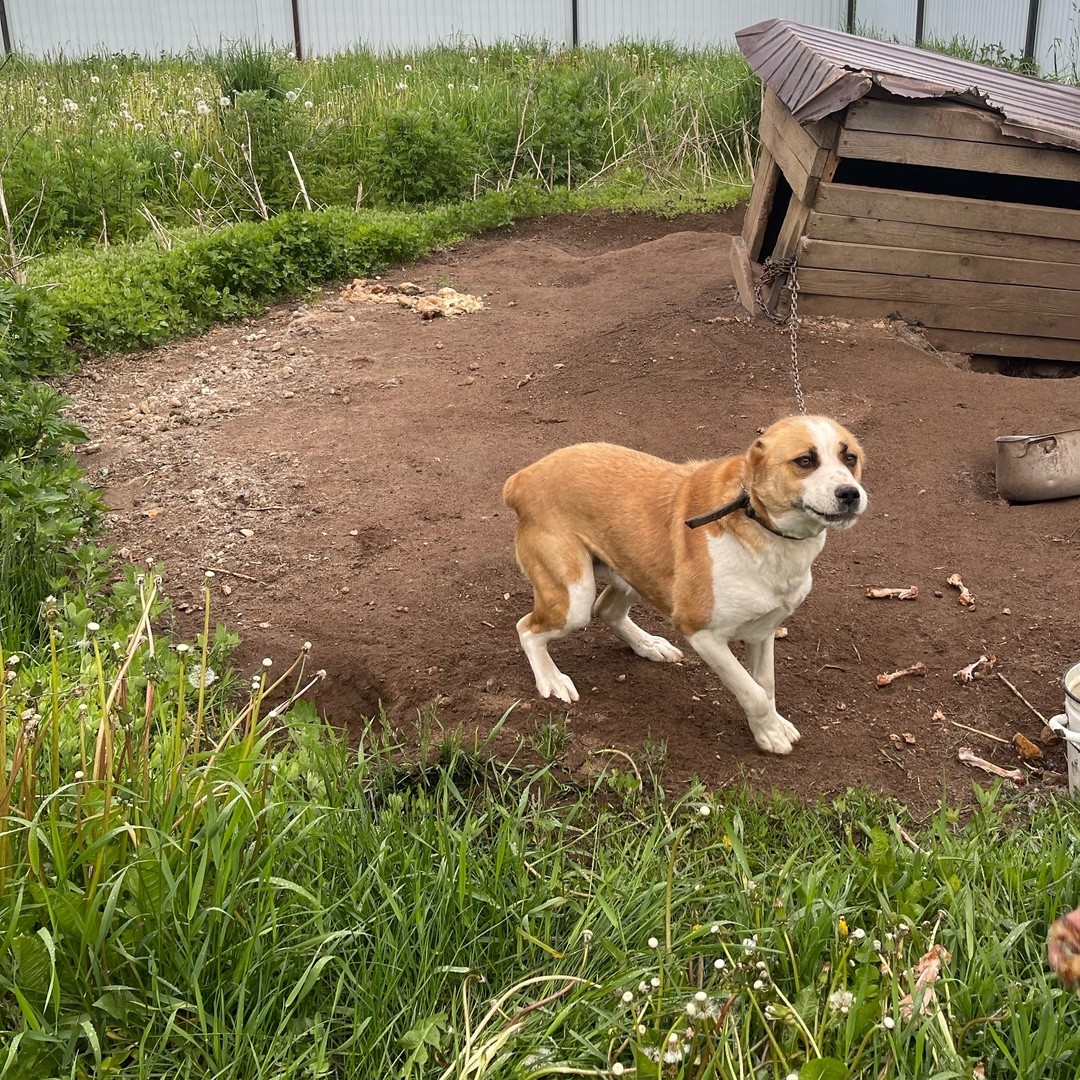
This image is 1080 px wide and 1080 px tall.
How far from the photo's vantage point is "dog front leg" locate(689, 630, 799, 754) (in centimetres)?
394

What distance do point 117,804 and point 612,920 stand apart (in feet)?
3.92

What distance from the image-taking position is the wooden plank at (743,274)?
7.50 metres

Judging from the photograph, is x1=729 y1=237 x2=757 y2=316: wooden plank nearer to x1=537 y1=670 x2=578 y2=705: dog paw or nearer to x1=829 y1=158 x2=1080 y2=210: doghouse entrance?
x1=829 y1=158 x2=1080 y2=210: doghouse entrance

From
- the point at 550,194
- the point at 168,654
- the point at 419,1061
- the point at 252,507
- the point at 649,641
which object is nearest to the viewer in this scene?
the point at 419,1061

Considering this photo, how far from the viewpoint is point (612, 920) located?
2.80 m

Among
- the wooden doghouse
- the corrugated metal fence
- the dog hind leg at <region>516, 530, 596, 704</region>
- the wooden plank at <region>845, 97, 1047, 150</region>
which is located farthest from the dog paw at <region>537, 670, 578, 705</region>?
the corrugated metal fence

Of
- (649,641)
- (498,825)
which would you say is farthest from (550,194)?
(498,825)

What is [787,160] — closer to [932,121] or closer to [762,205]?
[762,205]

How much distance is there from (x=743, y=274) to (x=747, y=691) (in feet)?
14.7

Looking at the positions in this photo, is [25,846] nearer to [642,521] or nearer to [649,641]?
[642,521]

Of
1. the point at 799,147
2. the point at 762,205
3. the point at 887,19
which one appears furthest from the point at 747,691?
the point at 887,19

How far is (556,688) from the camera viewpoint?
4.36m

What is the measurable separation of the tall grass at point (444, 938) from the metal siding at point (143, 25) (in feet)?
57.8

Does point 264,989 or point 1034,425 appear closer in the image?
point 264,989
